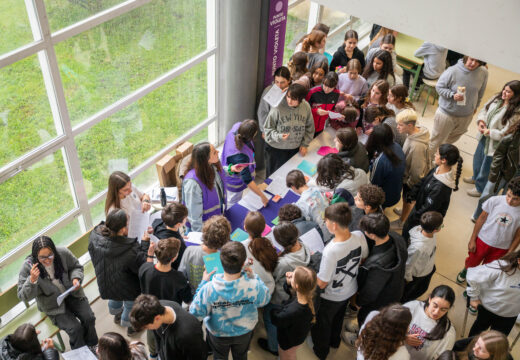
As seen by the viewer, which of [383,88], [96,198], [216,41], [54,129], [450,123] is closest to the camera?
[54,129]

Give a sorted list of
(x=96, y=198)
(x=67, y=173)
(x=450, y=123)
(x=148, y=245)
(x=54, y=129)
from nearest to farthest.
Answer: (x=148, y=245), (x=54, y=129), (x=67, y=173), (x=96, y=198), (x=450, y=123)

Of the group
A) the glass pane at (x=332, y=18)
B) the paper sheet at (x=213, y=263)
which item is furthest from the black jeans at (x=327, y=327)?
the glass pane at (x=332, y=18)

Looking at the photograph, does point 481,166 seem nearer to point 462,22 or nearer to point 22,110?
point 462,22

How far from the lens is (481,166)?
6.10 m

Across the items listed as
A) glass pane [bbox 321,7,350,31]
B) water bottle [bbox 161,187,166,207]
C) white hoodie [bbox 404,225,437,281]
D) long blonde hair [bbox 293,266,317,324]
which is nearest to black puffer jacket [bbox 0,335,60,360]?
long blonde hair [bbox 293,266,317,324]

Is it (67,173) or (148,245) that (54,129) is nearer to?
(67,173)

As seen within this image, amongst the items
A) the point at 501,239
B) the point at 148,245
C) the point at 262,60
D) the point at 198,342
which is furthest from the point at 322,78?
the point at 198,342

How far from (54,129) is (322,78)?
10.2 ft

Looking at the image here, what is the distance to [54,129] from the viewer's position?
4348 mm

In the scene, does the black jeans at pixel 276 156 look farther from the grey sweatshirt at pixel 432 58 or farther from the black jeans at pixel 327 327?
the grey sweatshirt at pixel 432 58

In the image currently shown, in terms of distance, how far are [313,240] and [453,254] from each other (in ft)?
7.92

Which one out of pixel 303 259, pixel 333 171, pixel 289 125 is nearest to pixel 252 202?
pixel 333 171

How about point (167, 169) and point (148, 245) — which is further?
point (167, 169)

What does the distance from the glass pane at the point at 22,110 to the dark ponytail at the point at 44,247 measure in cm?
91
